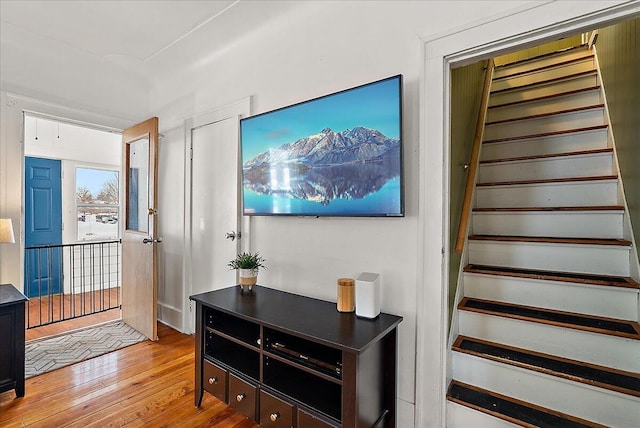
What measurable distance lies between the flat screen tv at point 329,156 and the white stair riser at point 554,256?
3.63 feet

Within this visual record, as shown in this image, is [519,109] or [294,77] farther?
[519,109]

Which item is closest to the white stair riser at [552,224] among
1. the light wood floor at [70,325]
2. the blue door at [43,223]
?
the light wood floor at [70,325]

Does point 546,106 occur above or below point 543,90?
below

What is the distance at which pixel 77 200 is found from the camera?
4.82 metres

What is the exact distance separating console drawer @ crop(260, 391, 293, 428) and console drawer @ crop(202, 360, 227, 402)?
0.32 metres

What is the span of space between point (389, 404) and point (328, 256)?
2.87ft

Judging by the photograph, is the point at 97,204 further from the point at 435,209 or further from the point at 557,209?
the point at 557,209

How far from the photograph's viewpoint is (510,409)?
5.36ft

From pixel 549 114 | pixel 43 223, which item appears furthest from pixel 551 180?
pixel 43 223

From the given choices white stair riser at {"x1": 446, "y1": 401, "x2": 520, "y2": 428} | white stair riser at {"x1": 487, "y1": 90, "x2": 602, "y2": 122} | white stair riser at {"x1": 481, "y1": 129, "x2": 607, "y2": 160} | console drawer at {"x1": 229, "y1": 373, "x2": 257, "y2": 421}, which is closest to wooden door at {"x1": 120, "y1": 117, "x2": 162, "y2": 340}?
console drawer at {"x1": 229, "y1": 373, "x2": 257, "y2": 421}

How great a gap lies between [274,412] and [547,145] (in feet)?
9.03

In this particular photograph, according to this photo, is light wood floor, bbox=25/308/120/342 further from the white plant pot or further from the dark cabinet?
the white plant pot

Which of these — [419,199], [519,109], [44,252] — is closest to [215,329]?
[419,199]

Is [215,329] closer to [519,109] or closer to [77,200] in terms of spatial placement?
[519,109]
